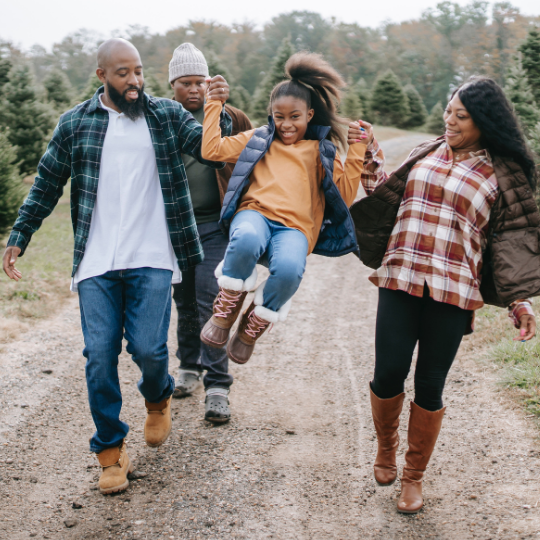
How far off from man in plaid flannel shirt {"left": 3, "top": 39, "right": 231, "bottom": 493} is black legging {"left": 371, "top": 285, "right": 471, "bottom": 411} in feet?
4.38

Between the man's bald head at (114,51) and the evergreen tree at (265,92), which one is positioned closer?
the man's bald head at (114,51)

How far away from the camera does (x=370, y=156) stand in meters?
3.50

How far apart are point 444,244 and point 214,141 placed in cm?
145

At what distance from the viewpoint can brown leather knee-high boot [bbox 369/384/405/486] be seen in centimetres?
346

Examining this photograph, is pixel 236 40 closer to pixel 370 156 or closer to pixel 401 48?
pixel 401 48

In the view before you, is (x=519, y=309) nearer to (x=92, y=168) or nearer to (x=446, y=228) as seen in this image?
(x=446, y=228)

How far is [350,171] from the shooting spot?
3383 millimetres

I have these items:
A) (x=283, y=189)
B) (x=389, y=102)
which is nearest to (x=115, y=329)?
(x=283, y=189)

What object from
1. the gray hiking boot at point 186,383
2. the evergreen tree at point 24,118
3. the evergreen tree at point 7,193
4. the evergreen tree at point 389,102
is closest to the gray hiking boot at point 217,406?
the gray hiking boot at point 186,383

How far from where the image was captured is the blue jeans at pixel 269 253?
3125 mm

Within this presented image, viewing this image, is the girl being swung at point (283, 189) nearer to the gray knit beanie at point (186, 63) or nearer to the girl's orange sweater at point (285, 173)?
the girl's orange sweater at point (285, 173)

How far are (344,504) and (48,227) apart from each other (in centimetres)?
1047

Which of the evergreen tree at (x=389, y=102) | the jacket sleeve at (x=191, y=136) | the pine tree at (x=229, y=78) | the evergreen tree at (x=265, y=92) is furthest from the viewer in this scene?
the evergreen tree at (x=389, y=102)

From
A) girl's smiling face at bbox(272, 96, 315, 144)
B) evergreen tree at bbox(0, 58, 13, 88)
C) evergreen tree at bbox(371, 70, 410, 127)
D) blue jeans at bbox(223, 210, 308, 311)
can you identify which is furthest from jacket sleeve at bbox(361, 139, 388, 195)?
evergreen tree at bbox(371, 70, 410, 127)
